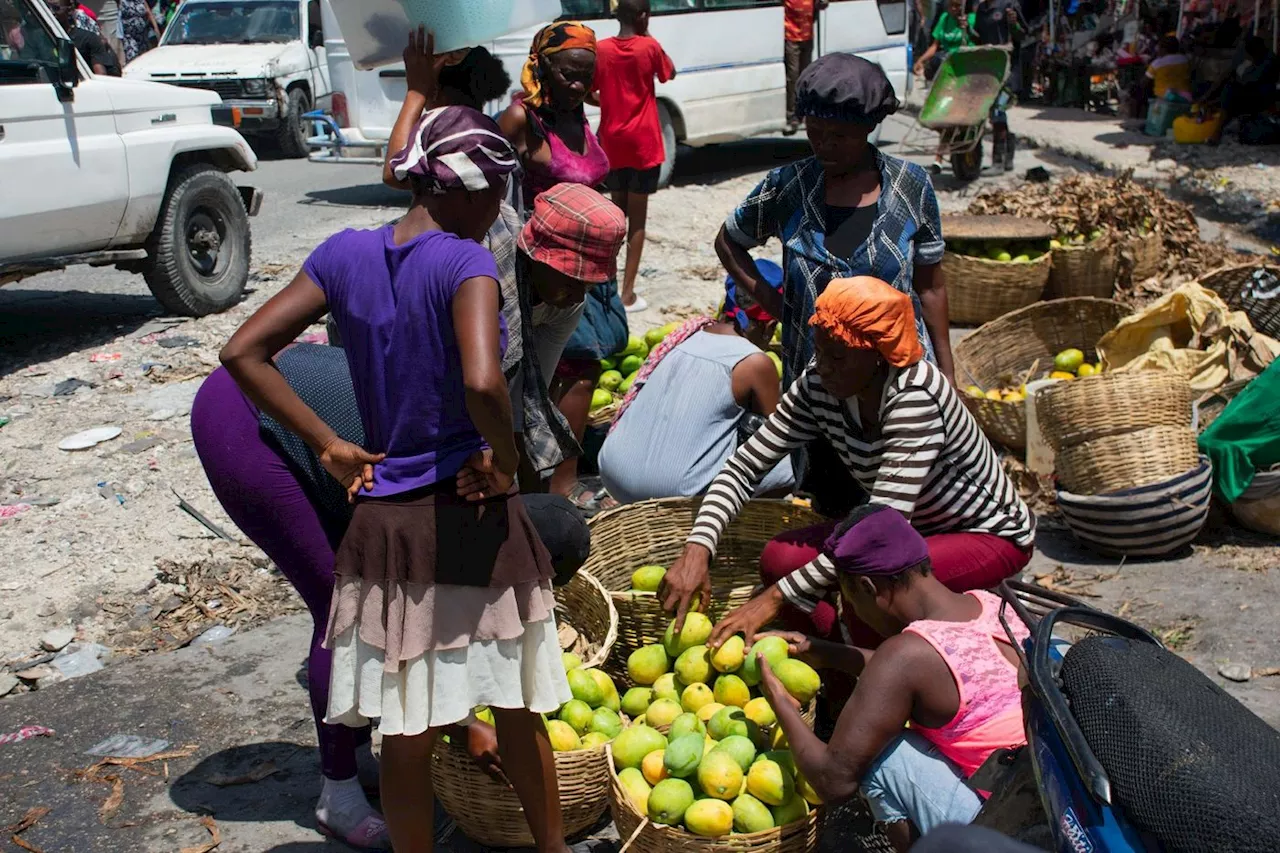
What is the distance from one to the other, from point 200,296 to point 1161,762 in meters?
7.61

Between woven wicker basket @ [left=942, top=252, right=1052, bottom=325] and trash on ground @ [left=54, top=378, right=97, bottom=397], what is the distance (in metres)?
5.29

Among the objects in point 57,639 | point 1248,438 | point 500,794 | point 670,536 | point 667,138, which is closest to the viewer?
point 500,794

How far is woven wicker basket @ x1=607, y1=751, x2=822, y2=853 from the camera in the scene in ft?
9.07

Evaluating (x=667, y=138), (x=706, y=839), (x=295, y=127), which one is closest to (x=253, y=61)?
(x=295, y=127)

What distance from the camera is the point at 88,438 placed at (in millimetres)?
6098

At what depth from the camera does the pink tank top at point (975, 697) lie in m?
2.59

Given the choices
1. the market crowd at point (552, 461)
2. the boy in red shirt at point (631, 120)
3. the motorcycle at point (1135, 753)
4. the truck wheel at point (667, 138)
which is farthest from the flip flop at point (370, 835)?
the truck wheel at point (667, 138)

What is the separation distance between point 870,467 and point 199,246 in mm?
6417

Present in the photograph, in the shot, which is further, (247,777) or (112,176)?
(112,176)

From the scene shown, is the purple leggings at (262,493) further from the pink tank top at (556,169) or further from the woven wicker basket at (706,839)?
the pink tank top at (556,169)

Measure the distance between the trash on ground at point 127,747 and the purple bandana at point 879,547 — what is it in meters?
2.31

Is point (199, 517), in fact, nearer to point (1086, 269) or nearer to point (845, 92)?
point (845, 92)

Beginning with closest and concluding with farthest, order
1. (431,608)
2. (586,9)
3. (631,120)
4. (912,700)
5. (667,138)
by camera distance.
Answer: (431,608)
(912,700)
(631,120)
(586,9)
(667,138)

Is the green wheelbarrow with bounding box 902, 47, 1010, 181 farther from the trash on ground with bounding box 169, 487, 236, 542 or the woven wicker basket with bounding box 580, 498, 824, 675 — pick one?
the trash on ground with bounding box 169, 487, 236, 542
